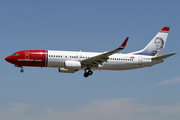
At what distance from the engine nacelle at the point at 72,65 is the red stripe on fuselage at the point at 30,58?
10.4 ft

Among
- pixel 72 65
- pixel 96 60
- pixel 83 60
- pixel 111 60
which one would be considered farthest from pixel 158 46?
pixel 72 65

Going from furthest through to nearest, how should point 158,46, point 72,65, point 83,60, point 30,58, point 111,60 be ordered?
point 158,46 < point 111,60 < point 83,60 < point 72,65 < point 30,58

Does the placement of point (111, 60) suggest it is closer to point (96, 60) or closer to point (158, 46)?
point (96, 60)

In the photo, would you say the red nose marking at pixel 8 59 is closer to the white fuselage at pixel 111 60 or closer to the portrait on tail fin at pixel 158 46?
the white fuselage at pixel 111 60

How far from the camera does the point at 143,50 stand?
206ft

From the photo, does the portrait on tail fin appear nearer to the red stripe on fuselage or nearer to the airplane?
the airplane

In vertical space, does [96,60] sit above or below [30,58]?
below

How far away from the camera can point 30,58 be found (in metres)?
55.2

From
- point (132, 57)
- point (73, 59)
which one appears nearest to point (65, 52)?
point (73, 59)

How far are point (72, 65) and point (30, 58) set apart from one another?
6.26 m

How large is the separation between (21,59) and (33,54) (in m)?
1.92

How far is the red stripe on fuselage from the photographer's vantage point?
181 ft

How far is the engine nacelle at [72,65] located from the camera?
55.2 metres

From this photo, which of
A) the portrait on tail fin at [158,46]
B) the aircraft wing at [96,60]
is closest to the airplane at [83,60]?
the aircraft wing at [96,60]
